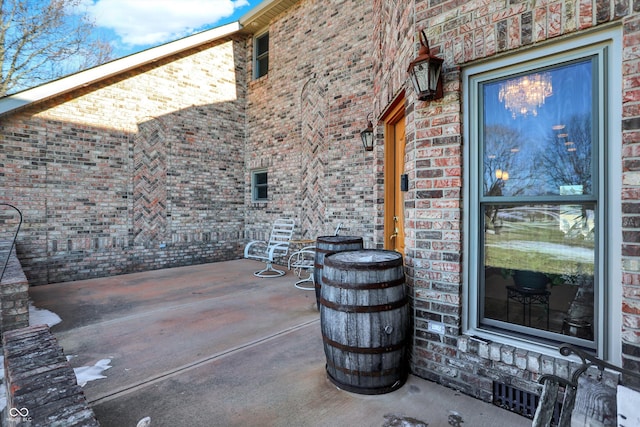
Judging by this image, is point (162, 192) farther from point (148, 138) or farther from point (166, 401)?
point (166, 401)

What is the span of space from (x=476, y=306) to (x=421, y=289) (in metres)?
0.38

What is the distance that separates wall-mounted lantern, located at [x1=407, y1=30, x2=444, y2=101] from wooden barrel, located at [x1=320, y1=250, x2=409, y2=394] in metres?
1.19

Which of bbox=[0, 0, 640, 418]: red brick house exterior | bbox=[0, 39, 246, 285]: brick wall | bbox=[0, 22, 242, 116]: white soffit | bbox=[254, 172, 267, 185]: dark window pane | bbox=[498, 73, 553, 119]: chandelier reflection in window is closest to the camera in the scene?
bbox=[0, 0, 640, 418]: red brick house exterior

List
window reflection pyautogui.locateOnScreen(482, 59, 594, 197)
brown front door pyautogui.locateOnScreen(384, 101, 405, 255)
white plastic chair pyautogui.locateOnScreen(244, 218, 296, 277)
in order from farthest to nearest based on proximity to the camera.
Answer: white plastic chair pyautogui.locateOnScreen(244, 218, 296, 277) < brown front door pyautogui.locateOnScreen(384, 101, 405, 255) < window reflection pyautogui.locateOnScreen(482, 59, 594, 197)

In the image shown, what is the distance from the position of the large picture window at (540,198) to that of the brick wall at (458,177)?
13 centimetres

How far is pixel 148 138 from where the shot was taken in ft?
23.0

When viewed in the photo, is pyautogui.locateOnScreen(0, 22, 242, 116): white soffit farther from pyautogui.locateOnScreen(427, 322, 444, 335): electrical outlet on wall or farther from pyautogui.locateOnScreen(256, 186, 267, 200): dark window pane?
pyautogui.locateOnScreen(427, 322, 444, 335): electrical outlet on wall

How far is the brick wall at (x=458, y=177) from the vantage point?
5.41 feet

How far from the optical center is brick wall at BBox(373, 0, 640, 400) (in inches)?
65.0

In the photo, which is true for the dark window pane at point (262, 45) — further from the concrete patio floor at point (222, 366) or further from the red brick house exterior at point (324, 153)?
the concrete patio floor at point (222, 366)

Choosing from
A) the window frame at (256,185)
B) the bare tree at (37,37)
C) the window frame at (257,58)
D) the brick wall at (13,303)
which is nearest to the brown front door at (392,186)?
the brick wall at (13,303)

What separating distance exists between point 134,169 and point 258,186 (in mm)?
2821

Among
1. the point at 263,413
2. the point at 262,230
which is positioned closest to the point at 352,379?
the point at 263,413

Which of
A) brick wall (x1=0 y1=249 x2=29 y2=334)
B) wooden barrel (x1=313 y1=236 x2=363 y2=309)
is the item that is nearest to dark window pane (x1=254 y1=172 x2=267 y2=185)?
wooden barrel (x1=313 y1=236 x2=363 y2=309)
